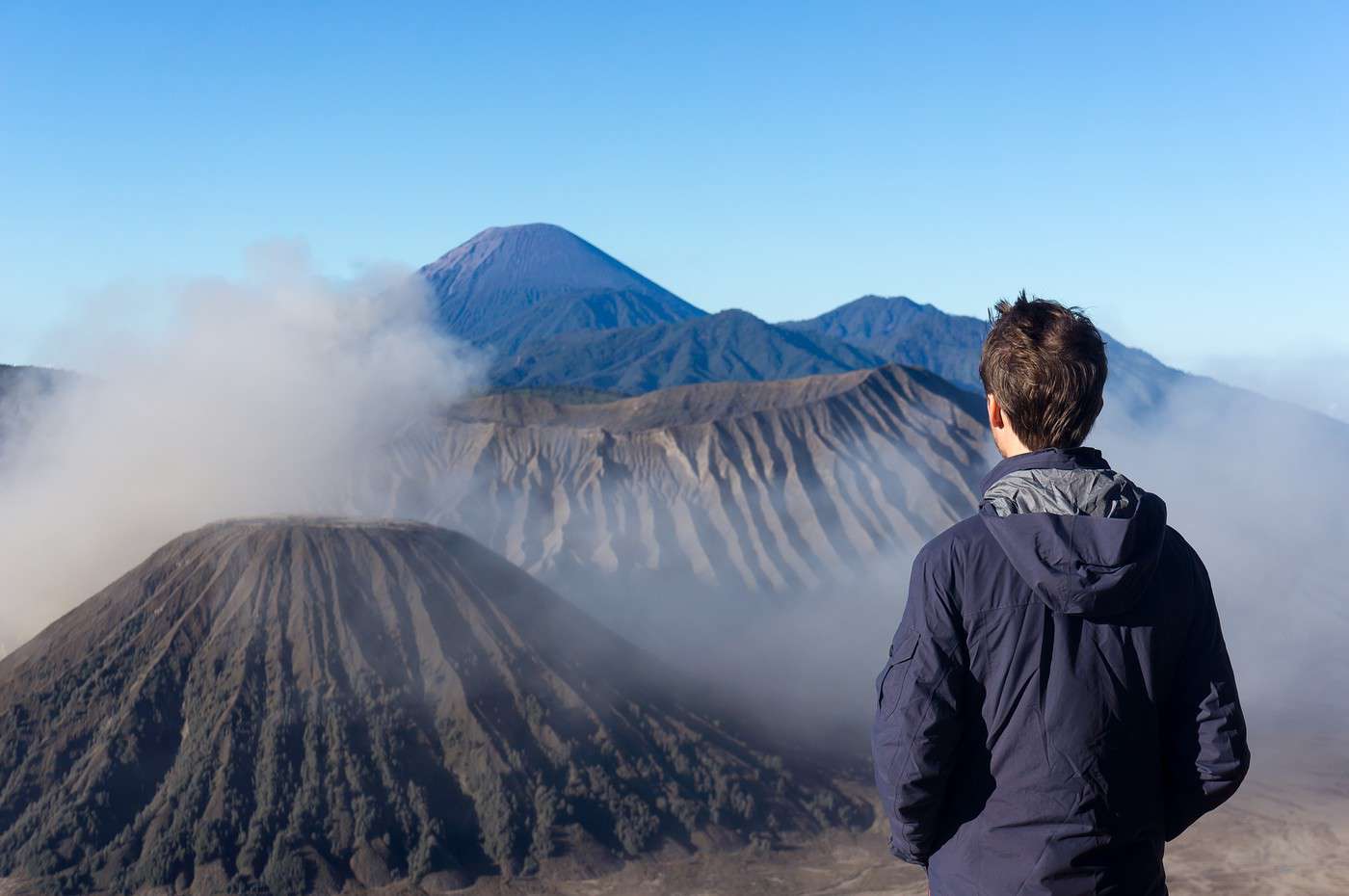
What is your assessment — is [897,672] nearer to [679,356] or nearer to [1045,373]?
[1045,373]

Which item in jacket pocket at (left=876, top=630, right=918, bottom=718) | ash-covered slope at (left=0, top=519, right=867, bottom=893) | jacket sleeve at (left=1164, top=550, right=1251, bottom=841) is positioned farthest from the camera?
ash-covered slope at (left=0, top=519, right=867, bottom=893)

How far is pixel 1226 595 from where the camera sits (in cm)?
8106

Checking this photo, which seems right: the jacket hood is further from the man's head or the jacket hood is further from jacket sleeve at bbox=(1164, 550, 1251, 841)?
jacket sleeve at bbox=(1164, 550, 1251, 841)

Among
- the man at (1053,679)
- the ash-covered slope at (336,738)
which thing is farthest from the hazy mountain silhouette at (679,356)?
the man at (1053,679)

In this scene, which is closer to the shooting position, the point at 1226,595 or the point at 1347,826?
the point at 1347,826

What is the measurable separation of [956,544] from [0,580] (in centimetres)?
7112

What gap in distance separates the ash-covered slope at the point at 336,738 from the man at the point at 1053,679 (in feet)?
116

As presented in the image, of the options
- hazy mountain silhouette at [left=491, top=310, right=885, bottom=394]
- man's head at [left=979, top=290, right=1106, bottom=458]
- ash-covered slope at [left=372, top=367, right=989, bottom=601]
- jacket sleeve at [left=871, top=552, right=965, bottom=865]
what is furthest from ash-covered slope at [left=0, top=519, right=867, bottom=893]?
hazy mountain silhouette at [left=491, top=310, right=885, bottom=394]

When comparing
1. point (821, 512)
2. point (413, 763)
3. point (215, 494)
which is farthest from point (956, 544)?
point (821, 512)

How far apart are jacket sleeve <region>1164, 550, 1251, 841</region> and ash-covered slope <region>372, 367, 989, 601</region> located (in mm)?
65746

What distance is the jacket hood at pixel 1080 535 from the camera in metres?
3.84

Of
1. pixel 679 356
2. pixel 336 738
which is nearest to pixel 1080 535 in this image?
pixel 336 738

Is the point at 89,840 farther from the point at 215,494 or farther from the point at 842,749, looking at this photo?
the point at 215,494

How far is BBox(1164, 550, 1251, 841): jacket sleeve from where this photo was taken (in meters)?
4.18
